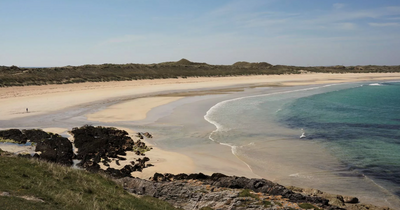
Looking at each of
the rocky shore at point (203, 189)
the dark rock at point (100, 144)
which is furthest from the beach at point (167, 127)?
the rocky shore at point (203, 189)

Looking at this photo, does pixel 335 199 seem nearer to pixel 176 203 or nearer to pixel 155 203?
pixel 176 203

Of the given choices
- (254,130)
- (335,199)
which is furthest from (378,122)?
(335,199)

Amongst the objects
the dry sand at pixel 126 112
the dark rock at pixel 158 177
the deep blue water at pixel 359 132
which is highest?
the dry sand at pixel 126 112

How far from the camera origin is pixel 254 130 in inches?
826

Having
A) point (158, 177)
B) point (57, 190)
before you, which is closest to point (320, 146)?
point (158, 177)

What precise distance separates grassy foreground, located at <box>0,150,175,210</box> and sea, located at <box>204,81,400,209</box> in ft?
20.8

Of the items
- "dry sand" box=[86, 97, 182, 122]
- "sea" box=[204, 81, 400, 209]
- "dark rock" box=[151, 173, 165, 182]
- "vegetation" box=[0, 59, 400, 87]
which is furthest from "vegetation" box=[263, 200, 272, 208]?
"vegetation" box=[0, 59, 400, 87]

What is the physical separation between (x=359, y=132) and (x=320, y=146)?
5.60m

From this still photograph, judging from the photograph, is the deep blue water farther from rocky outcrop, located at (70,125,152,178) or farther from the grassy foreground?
rocky outcrop, located at (70,125,152,178)

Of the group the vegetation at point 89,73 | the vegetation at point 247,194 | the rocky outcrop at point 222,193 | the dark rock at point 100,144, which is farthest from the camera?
the vegetation at point 89,73

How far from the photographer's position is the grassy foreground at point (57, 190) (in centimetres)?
680

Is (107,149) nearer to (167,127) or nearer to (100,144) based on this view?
(100,144)

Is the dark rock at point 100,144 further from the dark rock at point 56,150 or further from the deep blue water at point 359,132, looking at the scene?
the deep blue water at point 359,132

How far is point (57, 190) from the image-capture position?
785 centimetres
